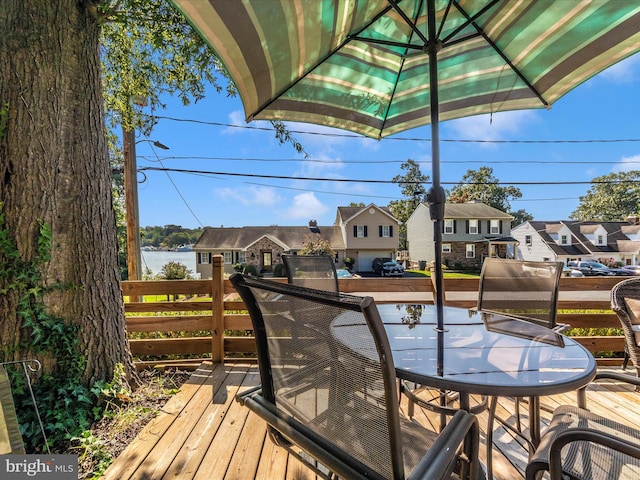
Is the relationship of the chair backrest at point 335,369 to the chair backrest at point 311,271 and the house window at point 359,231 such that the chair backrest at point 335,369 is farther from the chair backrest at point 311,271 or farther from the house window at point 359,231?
the house window at point 359,231

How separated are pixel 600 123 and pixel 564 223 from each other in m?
7.02

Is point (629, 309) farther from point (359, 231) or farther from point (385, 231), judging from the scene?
point (385, 231)

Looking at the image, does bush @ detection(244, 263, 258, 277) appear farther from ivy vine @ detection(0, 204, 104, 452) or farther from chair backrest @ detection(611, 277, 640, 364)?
chair backrest @ detection(611, 277, 640, 364)

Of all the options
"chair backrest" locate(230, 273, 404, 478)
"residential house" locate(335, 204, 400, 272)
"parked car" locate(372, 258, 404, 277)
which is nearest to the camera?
"chair backrest" locate(230, 273, 404, 478)

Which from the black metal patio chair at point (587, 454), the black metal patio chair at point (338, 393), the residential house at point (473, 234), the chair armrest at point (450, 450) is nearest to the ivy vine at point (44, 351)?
the black metal patio chair at point (338, 393)

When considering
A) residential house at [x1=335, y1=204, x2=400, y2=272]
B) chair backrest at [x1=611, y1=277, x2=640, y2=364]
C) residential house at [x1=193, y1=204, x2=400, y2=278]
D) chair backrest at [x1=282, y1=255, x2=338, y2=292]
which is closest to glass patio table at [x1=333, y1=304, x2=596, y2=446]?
chair backrest at [x1=282, y1=255, x2=338, y2=292]

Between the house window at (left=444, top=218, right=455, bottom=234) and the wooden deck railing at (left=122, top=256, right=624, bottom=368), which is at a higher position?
the house window at (left=444, top=218, right=455, bottom=234)

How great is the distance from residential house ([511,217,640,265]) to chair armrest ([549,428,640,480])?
2251 centimetres

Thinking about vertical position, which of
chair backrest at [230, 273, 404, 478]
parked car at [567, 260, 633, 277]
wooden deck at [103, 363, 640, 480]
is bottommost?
parked car at [567, 260, 633, 277]

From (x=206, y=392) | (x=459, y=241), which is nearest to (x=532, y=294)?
(x=206, y=392)

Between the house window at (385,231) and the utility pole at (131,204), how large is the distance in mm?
16059

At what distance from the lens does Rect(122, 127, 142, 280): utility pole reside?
552cm

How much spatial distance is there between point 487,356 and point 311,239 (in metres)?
18.3

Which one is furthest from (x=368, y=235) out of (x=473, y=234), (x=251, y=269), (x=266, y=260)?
(x=251, y=269)
